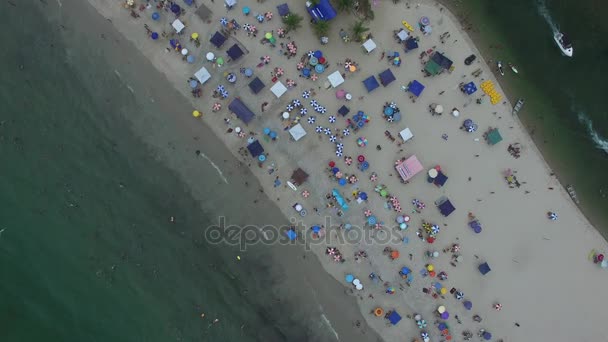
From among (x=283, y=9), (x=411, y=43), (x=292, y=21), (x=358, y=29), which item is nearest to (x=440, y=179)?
(x=411, y=43)

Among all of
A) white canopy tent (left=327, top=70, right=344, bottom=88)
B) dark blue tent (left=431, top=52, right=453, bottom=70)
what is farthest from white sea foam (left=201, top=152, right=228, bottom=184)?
dark blue tent (left=431, top=52, right=453, bottom=70)

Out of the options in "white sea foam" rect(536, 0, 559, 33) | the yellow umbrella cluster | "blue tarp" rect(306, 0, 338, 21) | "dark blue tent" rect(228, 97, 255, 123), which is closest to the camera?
"blue tarp" rect(306, 0, 338, 21)

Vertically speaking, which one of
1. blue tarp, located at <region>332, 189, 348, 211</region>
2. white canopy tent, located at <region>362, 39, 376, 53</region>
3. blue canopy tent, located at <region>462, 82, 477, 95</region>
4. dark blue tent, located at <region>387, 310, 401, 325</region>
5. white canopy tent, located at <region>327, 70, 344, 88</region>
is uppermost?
blue canopy tent, located at <region>462, 82, 477, 95</region>

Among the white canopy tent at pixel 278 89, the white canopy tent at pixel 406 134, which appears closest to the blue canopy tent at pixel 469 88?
the white canopy tent at pixel 406 134

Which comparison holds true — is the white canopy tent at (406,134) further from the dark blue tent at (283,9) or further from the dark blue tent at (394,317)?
the dark blue tent at (394,317)

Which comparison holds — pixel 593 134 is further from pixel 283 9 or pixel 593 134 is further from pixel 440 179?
pixel 283 9

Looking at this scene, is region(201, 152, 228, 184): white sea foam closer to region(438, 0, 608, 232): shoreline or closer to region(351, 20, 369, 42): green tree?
region(351, 20, 369, 42): green tree
